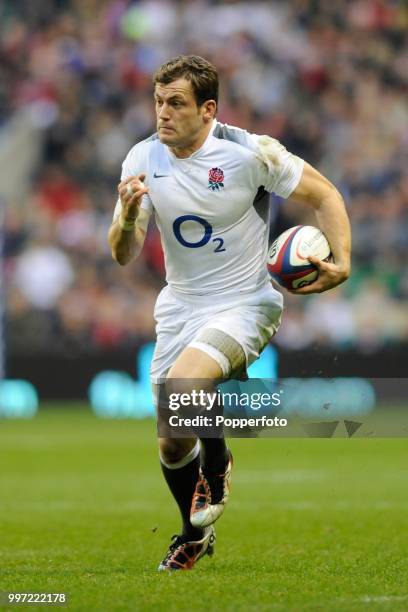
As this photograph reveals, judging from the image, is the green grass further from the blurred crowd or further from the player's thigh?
the blurred crowd

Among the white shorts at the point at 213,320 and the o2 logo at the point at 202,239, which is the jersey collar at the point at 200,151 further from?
the white shorts at the point at 213,320

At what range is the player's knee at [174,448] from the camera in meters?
6.46

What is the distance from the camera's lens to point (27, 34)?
20609 mm

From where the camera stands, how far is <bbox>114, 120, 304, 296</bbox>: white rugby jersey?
21.1 ft

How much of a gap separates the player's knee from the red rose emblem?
1.29 m

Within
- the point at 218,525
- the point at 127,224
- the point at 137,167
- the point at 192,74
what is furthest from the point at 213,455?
the point at 218,525

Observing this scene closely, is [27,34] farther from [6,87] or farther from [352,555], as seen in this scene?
[352,555]

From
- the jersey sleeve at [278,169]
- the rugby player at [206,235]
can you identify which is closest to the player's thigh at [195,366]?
the rugby player at [206,235]

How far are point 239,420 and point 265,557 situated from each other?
2.41 feet

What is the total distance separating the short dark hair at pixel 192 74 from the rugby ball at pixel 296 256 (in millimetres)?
802

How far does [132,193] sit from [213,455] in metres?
1.43

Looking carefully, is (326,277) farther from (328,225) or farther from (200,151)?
(200,151)

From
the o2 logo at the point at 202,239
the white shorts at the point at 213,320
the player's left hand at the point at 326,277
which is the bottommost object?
the white shorts at the point at 213,320

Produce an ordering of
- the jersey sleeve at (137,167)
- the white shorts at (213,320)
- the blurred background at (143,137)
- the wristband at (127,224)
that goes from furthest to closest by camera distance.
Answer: the blurred background at (143,137), the jersey sleeve at (137,167), the white shorts at (213,320), the wristband at (127,224)
